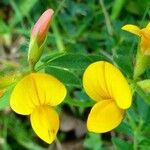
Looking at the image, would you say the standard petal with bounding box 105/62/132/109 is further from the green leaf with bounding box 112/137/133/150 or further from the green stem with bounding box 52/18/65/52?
the green stem with bounding box 52/18/65/52

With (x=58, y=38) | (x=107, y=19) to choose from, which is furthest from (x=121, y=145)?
(x=58, y=38)

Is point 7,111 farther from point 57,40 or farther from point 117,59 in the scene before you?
point 117,59

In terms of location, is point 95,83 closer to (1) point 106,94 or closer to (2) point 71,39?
(1) point 106,94

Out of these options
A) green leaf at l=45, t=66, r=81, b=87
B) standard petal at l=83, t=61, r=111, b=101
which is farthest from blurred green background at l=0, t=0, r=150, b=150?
standard petal at l=83, t=61, r=111, b=101

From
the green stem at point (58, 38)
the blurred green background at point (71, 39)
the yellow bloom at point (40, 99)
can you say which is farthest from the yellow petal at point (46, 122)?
the green stem at point (58, 38)

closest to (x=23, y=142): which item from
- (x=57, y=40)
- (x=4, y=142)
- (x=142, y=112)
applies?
(x=4, y=142)
